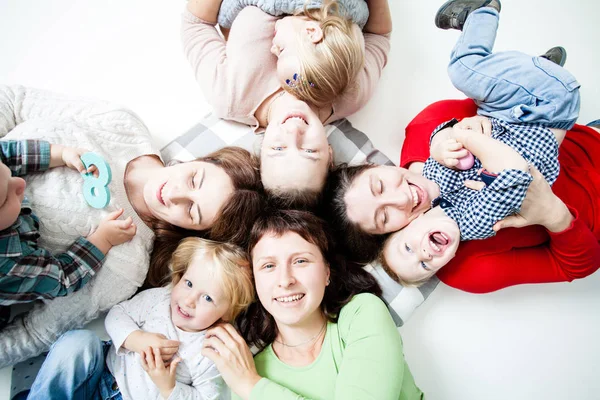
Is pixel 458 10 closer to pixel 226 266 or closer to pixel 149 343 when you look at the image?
pixel 226 266

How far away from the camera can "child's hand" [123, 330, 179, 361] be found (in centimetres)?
117

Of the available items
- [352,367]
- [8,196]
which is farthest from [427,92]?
[8,196]

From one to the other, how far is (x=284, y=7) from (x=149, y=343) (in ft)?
4.06

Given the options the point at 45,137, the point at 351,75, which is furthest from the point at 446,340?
the point at 45,137

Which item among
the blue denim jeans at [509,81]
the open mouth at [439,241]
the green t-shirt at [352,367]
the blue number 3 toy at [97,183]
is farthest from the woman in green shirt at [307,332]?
the blue denim jeans at [509,81]

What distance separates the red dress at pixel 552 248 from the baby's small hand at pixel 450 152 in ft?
0.54

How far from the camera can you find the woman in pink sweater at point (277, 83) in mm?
1246

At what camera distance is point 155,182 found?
125cm

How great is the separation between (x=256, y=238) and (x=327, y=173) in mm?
338

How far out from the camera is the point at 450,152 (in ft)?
4.15

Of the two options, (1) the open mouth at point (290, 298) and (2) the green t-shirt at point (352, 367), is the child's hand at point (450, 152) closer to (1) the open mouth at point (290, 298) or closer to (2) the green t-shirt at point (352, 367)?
(2) the green t-shirt at point (352, 367)

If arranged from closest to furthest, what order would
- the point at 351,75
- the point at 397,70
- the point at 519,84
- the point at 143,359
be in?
1. the point at 143,359
2. the point at 519,84
3. the point at 351,75
4. the point at 397,70

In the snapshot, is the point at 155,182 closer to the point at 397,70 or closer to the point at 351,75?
the point at 351,75

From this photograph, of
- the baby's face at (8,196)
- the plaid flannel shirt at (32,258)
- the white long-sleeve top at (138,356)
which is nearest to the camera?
the baby's face at (8,196)
